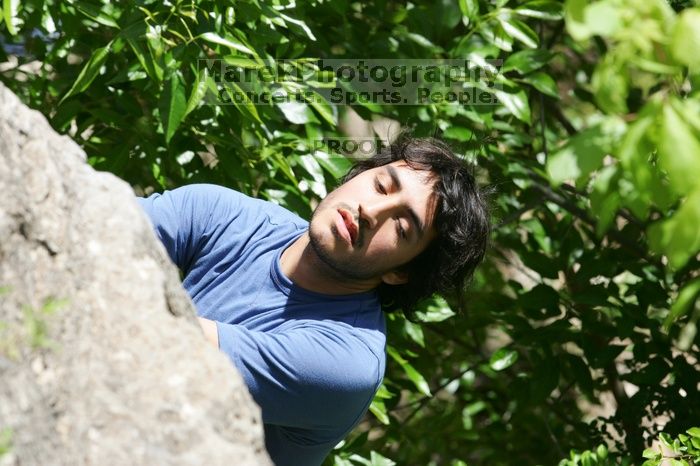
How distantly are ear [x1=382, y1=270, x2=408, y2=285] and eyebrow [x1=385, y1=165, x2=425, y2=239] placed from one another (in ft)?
0.37

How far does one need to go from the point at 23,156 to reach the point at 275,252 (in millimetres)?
1099

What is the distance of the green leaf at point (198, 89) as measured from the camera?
2274 mm

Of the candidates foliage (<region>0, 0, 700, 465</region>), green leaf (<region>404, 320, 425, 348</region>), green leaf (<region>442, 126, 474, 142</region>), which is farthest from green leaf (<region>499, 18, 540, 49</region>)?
green leaf (<region>404, 320, 425, 348</region>)

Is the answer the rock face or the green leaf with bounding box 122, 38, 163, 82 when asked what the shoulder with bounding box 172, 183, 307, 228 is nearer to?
the green leaf with bounding box 122, 38, 163, 82

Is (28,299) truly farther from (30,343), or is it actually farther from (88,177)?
(88,177)

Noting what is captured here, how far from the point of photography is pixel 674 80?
1396mm

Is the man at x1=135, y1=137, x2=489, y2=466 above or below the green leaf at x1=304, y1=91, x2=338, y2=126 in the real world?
below

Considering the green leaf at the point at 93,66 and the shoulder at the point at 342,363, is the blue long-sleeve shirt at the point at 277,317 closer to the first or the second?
the shoulder at the point at 342,363

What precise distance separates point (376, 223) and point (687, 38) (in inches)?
52.8

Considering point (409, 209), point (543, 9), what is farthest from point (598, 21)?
point (543, 9)

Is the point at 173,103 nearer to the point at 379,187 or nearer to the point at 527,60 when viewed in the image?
the point at 379,187

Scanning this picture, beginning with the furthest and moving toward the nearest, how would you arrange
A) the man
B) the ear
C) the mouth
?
the ear
the mouth
the man

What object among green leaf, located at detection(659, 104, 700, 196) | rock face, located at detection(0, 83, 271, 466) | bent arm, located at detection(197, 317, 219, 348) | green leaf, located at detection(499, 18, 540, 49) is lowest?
bent arm, located at detection(197, 317, 219, 348)

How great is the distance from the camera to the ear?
2.58 meters
